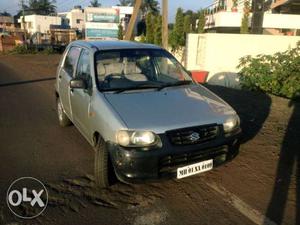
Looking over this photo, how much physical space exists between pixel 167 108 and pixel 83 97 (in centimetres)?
145

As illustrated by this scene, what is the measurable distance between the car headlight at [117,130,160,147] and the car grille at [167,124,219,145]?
0.60 ft

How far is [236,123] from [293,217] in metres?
1.29

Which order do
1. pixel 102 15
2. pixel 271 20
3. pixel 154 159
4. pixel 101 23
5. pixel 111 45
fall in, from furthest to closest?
pixel 102 15, pixel 101 23, pixel 271 20, pixel 111 45, pixel 154 159

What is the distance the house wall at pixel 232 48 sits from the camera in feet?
38.8

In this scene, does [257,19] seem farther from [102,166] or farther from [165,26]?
[102,166]

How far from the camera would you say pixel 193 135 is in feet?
12.6

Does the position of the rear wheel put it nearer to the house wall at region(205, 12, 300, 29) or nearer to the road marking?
the road marking

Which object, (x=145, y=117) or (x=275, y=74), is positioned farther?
(x=275, y=74)

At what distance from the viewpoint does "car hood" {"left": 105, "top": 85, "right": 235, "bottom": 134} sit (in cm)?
381

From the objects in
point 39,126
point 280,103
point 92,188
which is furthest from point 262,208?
point 280,103

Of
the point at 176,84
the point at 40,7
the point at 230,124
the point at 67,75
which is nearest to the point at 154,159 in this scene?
the point at 230,124

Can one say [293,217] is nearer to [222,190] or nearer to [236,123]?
[222,190]

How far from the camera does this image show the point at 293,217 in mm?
3619

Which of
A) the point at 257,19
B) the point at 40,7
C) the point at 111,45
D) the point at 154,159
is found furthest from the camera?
the point at 40,7
